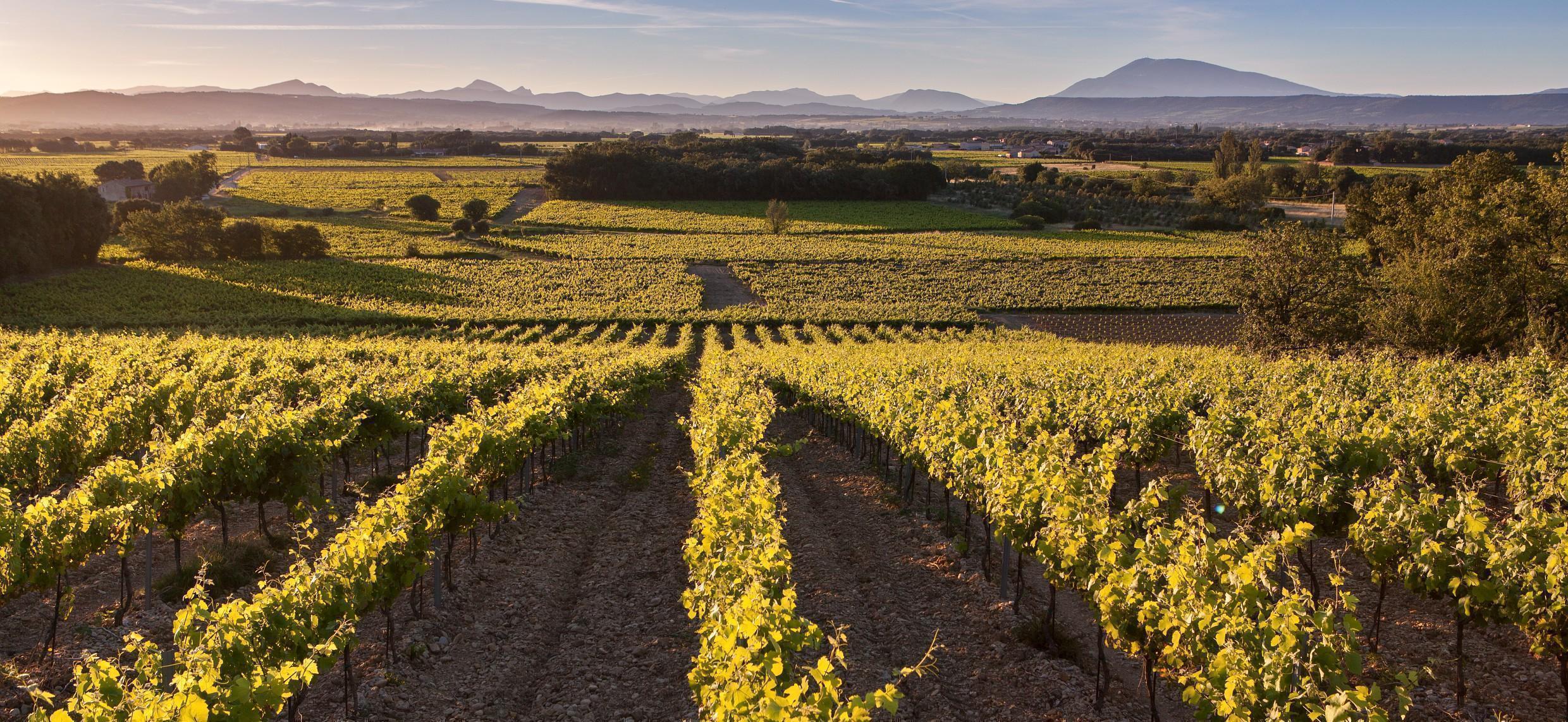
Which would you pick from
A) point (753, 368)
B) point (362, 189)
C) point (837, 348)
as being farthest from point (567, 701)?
point (362, 189)

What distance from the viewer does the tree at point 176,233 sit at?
68938 millimetres

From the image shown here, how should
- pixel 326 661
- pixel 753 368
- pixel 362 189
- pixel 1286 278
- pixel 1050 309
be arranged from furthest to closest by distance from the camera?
pixel 362 189
pixel 1050 309
pixel 1286 278
pixel 753 368
pixel 326 661

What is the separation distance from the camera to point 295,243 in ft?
239

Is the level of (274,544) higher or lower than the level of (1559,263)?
lower

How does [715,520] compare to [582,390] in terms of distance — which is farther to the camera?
[582,390]

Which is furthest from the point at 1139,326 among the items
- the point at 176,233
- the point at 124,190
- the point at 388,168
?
the point at 388,168

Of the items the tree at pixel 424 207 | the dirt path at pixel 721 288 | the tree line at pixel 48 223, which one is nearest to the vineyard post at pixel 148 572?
the dirt path at pixel 721 288

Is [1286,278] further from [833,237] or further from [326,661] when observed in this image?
[833,237]

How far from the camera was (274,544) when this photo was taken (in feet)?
Result: 47.9

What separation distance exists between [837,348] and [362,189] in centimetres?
10948

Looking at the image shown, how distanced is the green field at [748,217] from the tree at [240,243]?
97.7ft

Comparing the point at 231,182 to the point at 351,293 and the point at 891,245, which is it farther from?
the point at 891,245

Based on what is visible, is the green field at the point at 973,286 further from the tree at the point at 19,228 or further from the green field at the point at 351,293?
the tree at the point at 19,228

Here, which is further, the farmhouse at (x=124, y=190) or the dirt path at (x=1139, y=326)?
the farmhouse at (x=124, y=190)
